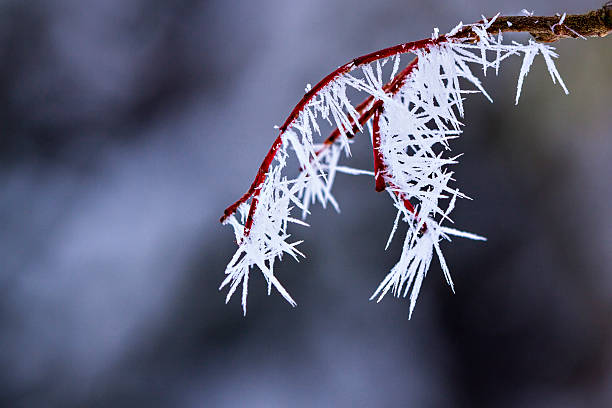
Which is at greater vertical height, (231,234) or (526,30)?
(231,234)

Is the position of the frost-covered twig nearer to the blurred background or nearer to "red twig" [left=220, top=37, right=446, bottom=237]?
"red twig" [left=220, top=37, right=446, bottom=237]

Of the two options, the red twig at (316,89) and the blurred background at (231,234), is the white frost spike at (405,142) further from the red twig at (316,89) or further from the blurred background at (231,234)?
the blurred background at (231,234)

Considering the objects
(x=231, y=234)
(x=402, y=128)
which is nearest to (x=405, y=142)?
(x=402, y=128)

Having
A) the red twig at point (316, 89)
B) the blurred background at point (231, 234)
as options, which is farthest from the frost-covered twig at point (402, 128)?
the blurred background at point (231, 234)

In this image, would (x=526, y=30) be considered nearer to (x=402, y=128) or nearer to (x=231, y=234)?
(x=402, y=128)

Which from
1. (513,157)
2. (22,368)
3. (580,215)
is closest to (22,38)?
(22,368)

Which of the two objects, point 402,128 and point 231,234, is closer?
point 402,128

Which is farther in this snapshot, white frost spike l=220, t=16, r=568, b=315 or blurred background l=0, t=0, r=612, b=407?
blurred background l=0, t=0, r=612, b=407

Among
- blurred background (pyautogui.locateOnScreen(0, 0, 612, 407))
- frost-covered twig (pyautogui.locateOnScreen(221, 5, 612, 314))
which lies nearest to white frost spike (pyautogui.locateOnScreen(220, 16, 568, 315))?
frost-covered twig (pyautogui.locateOnScreen(221, 5, 612, 314))
